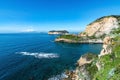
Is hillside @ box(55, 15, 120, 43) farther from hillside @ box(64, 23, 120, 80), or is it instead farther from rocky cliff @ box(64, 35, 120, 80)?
rocky cliff @ box(64, 35, 120, 80)

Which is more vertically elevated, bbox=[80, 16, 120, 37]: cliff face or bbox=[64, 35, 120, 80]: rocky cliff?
bbox=[80, 16, 120, 37]: cliff face

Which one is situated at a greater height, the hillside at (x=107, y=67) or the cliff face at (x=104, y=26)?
the cliff face at (x=104, y=26)

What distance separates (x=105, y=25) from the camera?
186500mm

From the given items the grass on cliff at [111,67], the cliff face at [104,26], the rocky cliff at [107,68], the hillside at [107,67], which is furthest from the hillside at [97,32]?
the grass on cliff at [111,67]

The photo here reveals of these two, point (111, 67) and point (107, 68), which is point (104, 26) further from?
point (111, 67)

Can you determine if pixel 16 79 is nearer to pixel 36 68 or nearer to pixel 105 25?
pixel 36 68

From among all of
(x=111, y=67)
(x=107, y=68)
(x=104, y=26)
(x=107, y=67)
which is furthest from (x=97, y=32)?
(x=111, y=67)

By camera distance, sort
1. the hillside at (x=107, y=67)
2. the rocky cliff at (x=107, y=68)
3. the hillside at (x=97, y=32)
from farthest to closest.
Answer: the hillside at (x=97, y=32) < the hillside at (x=107, y=67) < the rocky cliff at (x=107, y=68)

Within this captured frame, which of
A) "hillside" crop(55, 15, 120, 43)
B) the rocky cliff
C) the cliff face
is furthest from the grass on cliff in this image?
the cliff face

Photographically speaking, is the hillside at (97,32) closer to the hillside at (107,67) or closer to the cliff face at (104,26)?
the cliff face at (104,26)

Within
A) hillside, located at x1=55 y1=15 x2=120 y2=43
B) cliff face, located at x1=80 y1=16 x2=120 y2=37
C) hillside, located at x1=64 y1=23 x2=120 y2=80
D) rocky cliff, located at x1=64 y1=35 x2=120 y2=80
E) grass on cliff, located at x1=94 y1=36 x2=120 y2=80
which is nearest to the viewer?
grass on cliff, located at x1=94 y1=36 x2=120 y2=80

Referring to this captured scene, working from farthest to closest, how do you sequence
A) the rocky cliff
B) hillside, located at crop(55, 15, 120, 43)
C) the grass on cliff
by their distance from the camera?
hillside, located at crop(55, 15, 120, 43) → the rocky cliff → the grass on cliff

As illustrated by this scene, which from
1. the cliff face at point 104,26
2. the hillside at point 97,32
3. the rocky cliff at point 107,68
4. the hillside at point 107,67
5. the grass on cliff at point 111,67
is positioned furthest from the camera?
the cliff face at point 104,26

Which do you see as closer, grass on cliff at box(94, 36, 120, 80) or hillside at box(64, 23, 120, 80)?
grass on cliff at box(94, 36, 120, 80)
